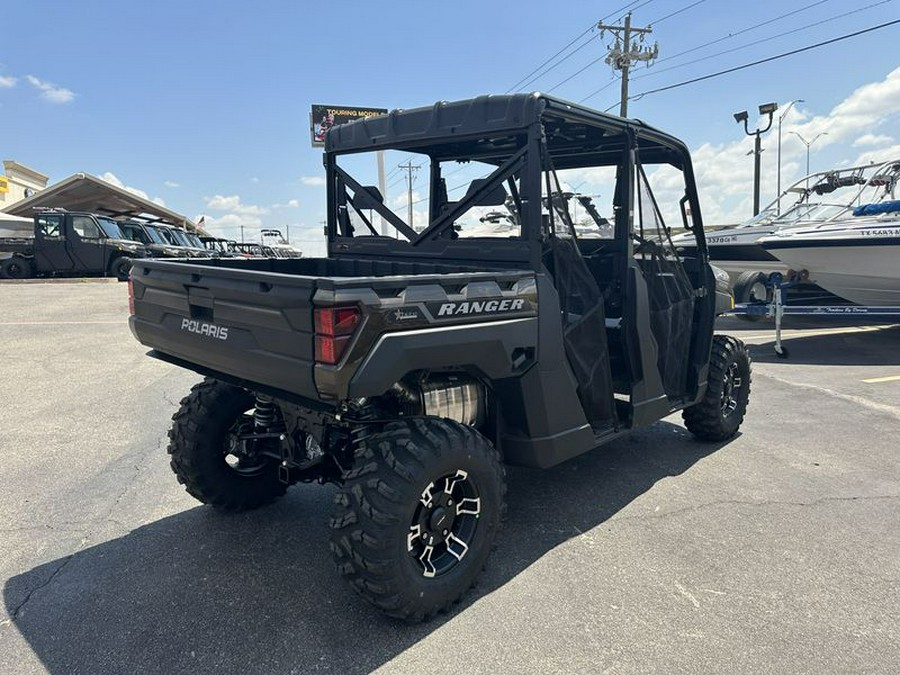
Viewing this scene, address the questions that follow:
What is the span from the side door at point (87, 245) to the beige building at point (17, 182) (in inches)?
821

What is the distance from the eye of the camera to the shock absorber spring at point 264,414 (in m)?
3.26

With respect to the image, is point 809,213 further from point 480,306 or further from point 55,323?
point 55,323

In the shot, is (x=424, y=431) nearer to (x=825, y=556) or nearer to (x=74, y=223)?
(x=825, y=556)

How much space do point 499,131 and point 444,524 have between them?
6.49ft

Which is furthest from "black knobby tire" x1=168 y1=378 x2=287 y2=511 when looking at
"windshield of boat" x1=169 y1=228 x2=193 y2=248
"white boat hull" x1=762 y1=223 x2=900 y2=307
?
"windshield of boat" x1=169 y1=228 x2=193 y2=248

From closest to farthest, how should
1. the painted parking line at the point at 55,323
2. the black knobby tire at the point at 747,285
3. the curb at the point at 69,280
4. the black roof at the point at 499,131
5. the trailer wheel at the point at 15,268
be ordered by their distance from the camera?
the black roof at the point at 499,131
the painted parking line at the point at 55,323
the black knobby tire at the point at 747,285
the curb at the point at 69,280
the trailer wheel at the point at 15,268

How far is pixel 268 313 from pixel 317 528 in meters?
1.58

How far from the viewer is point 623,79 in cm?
2519

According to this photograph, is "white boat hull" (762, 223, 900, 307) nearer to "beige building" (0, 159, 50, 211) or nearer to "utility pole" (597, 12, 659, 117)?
"utility pole" (597, 12, 659, 117)

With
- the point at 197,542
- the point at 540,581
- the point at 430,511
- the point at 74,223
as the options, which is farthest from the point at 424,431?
the point at 74,223

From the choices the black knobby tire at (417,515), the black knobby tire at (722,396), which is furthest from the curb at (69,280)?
the black knobby tire at (417,515)

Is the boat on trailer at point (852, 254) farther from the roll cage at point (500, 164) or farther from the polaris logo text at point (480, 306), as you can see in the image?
the polaris logo text at point (480, 306)

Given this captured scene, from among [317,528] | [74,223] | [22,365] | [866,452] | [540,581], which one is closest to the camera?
[540,581]

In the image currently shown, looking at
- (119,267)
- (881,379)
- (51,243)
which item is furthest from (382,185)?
(51,243)
